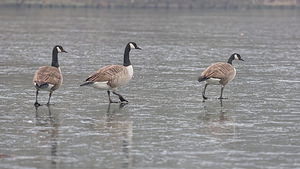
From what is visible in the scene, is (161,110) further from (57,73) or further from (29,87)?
(29,87)

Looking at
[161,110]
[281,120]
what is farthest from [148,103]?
[281,120]

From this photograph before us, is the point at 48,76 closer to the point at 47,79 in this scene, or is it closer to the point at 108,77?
the point at 47,79

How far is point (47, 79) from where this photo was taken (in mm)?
13469

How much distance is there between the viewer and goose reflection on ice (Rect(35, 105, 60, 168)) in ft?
31.9

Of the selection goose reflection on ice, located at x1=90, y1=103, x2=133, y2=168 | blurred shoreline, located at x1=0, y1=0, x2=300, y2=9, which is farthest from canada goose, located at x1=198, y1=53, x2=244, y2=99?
blurred shoreline, located at x1=0, y1=0, x2=300, y2=9

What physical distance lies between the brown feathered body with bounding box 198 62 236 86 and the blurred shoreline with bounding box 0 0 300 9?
7716 cm

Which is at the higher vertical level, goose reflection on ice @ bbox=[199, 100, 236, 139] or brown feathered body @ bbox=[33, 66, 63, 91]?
brown feathered body @ bbox=[33, 66, 63, 91]

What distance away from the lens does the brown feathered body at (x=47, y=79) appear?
43.7 feet

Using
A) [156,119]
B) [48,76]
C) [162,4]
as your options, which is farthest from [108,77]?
[162,4]

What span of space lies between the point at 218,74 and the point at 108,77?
7.98ft

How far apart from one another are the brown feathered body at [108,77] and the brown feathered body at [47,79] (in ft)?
2.05

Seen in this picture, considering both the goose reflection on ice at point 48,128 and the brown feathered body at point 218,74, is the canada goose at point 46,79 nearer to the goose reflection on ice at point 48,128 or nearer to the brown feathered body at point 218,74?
the goose reflection on ice at point 48,128

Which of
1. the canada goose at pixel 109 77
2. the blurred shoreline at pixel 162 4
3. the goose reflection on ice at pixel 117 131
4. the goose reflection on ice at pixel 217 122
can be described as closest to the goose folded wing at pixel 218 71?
the goose reflection on ice at pixel 217 122

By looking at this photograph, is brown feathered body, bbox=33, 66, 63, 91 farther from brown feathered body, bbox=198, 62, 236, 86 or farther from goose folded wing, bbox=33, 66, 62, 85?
brown feathered body, bbox=198, 62, 236, 86
